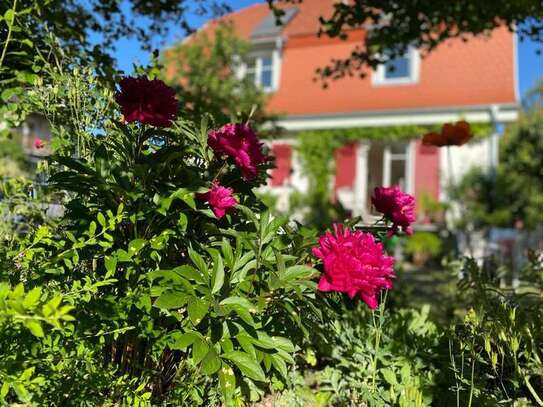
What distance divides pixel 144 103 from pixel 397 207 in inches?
42.6

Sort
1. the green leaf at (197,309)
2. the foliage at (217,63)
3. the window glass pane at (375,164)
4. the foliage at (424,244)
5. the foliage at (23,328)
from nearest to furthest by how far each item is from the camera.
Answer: the foliage at (23,328)
the green leaf at (197,309)
the foliage at (217,63)
the foliage at (424,244)
the window glass pane at (375,164)

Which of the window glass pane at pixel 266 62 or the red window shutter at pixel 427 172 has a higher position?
the window glass pane at pixel 266 62

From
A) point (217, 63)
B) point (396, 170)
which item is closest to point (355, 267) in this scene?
point (217, 63)

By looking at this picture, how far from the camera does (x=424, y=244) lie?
1227 centimetres

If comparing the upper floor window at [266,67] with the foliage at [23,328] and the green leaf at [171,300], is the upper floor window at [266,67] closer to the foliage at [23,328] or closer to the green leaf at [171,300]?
the green leaf at [171,300]

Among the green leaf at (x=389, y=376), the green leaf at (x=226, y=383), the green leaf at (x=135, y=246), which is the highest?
the green leaf at (x=135, y=246)

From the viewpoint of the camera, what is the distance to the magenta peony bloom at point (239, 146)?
5.90 feet

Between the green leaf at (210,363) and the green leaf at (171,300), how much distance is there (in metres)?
0.18

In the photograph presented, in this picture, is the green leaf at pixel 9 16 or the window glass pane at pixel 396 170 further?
the window glass pane at pixel 396 170

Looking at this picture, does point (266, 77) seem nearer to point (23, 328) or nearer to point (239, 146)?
point (239, 146)

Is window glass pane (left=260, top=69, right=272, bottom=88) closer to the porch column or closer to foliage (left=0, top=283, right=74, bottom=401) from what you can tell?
the porch column

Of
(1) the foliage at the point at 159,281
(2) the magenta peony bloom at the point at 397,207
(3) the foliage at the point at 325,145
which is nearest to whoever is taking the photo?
(1) the foliage at the point at 159,281

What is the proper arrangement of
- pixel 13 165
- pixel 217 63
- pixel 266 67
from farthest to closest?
pixel 266 67
pixel 217 63
pixel 13 165

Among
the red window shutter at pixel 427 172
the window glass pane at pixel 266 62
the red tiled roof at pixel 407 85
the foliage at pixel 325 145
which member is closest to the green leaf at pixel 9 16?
the red tiled roof at pixel 407 85
